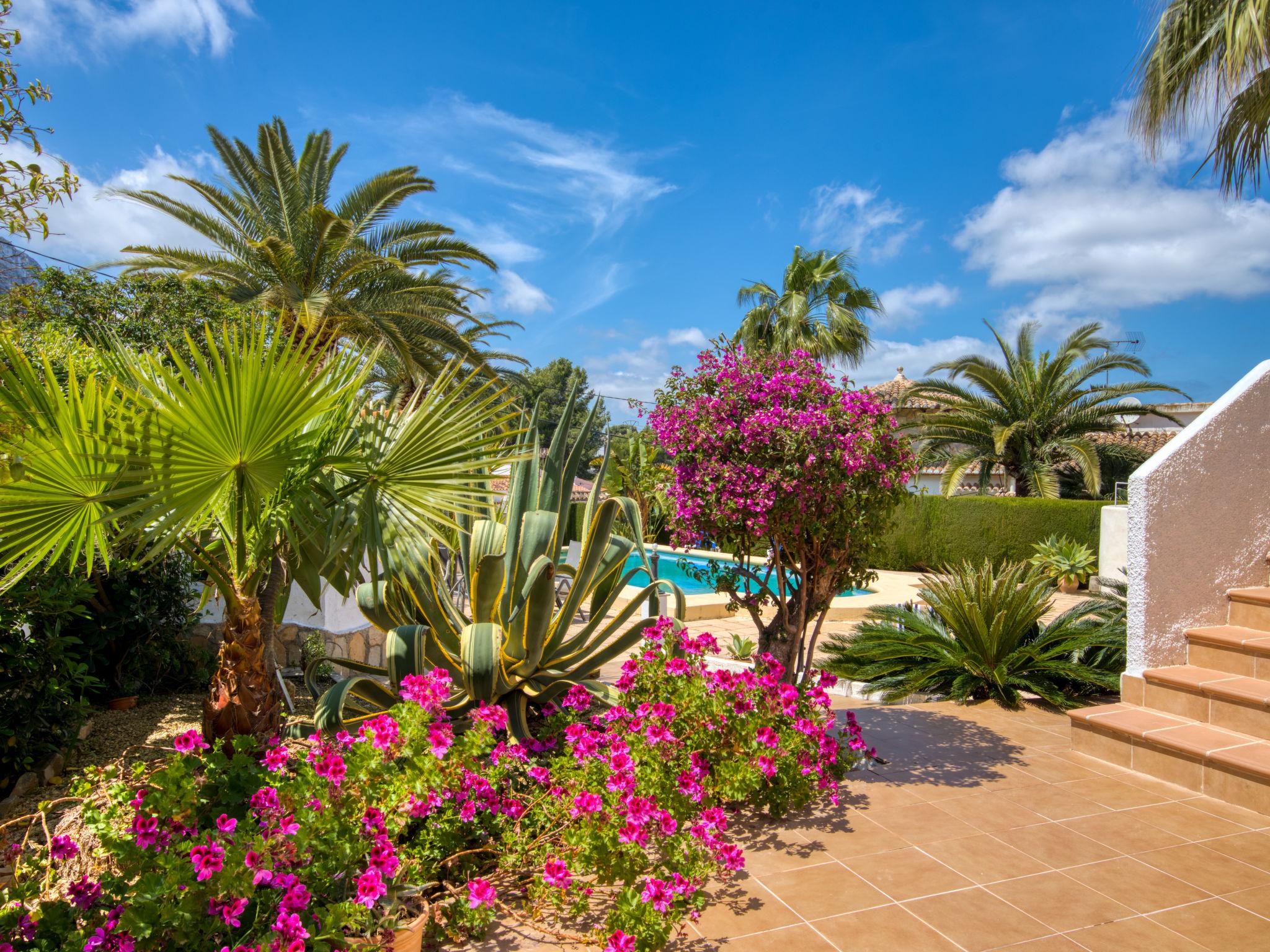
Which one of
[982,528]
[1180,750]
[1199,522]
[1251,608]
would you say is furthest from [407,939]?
[982,528]

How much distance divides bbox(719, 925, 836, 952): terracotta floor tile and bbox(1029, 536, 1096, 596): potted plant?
1369 centimetres

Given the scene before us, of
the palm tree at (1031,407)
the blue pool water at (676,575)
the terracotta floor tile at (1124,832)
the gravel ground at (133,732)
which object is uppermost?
the palm tree at (1031,407)

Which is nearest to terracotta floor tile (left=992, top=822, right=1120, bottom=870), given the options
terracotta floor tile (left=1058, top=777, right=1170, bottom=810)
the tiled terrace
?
the tiled terrace

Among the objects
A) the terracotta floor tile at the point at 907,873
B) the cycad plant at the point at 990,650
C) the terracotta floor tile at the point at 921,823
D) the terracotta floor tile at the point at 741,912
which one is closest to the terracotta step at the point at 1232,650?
the cycad plant at the point at 990,650

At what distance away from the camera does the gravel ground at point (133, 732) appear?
12.9 ft

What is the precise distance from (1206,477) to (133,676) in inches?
294

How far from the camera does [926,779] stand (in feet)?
12.5

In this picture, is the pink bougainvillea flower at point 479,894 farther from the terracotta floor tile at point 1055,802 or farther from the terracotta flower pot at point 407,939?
the terracotta floor tile at point 1055,802

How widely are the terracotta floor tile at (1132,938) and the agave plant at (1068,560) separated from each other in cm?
1301

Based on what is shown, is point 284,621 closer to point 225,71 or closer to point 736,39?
point 225,71

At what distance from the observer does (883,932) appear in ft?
7.81

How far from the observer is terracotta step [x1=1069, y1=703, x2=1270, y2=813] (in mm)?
3402

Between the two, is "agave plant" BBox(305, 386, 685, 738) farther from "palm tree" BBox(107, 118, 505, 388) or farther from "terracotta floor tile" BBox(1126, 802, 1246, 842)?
"palm tree" BBox(107, 118, 505, 388)

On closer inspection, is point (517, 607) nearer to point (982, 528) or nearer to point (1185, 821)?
point (1185, 821)
